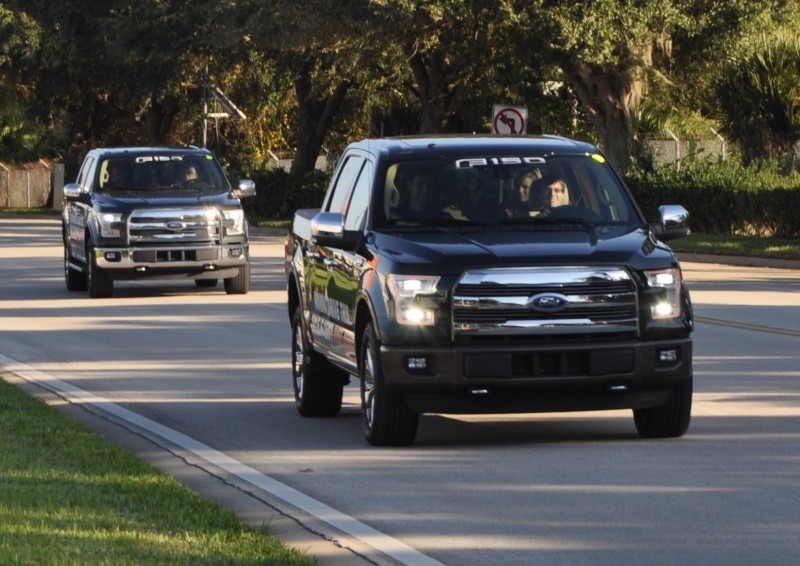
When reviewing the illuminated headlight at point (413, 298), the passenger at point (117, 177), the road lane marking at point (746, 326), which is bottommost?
the road lane marking at point (746, 326)

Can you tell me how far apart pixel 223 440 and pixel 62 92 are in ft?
190

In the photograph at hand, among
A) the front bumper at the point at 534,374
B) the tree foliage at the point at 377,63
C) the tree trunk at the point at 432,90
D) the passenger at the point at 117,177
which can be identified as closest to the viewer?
the front bumper at the point at 534,374

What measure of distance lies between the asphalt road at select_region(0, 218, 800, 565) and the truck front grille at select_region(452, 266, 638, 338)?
2.49ft

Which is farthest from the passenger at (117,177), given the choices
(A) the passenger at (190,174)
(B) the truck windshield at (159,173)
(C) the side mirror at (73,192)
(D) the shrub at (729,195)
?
(D) the shrub at (729,195)

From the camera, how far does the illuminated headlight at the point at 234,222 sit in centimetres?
2345

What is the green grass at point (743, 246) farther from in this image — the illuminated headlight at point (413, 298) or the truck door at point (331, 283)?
the illuminated headlight at point (413, 298)

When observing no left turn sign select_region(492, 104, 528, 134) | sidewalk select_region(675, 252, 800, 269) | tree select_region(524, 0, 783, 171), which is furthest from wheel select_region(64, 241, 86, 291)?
tree select_region(524, 0, 783, 171)

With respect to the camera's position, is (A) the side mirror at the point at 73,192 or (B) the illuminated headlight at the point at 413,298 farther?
(A) the side mirror at the point at 73,192

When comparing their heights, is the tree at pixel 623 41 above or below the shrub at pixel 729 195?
above

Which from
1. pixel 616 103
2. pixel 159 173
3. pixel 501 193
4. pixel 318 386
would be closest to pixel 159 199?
pixel 159 173

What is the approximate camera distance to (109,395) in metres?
13.7

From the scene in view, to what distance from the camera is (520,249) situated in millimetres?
10258

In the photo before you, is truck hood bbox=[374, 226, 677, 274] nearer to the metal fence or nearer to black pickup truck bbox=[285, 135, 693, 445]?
black pickup truck bbox=[285, 135, 693, 445]

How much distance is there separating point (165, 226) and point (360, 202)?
1194 centimetres
